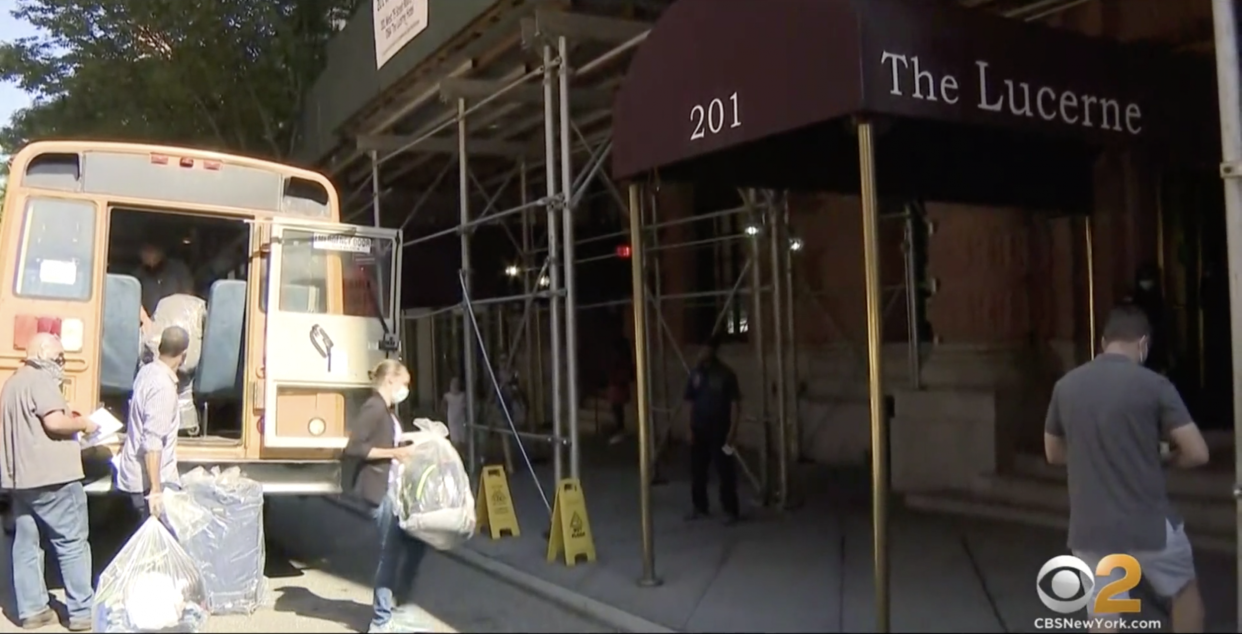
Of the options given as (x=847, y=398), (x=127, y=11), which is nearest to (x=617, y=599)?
(x=847, y=398)

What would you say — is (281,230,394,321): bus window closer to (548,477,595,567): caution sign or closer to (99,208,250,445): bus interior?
(99,208,250,445): bus interior

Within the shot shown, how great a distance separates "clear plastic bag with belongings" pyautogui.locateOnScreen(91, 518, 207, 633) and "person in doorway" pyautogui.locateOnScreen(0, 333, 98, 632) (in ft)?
1.18

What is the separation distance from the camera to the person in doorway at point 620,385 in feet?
50.1

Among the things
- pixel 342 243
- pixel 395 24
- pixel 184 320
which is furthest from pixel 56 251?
pixel 395 24

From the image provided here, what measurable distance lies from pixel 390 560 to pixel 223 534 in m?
1.50

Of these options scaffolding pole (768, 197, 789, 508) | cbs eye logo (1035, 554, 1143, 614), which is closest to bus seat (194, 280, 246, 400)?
scaffolding pole (768, 197, 789, 508)

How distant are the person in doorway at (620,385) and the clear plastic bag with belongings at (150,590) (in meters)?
9.24

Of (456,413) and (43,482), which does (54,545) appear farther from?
(456,413)

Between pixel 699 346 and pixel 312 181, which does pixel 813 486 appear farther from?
pixel 312 181

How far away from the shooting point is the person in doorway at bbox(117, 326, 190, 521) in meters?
6.46

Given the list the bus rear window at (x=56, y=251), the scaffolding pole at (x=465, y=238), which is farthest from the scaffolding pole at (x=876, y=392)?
the bus rear window at (x=56, y=251)

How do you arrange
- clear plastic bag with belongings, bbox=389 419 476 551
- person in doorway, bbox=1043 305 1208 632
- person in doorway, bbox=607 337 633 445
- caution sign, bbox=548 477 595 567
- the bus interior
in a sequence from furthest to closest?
person in doorway, bbox=607 337 633 445 < the bus interior < caution sign, bbox=548 477 595 567 < clear plastic bag with belongings, bbox=389 419 476 551 < person in doorway, bbox=1043 305 1208 632

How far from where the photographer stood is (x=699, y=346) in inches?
577

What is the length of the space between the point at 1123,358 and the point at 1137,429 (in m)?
0.33
